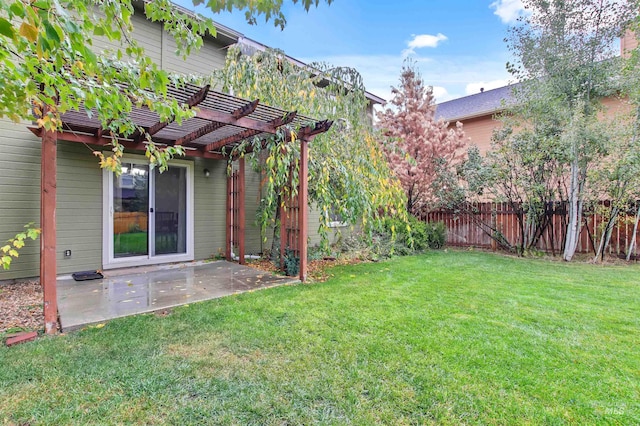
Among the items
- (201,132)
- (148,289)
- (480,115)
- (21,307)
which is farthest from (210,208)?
(480,115)

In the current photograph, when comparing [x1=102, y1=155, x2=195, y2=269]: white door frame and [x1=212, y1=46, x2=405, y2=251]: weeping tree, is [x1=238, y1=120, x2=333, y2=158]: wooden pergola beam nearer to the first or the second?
[x1=212, y1=46, x2=405, y2=251]: weeping tree

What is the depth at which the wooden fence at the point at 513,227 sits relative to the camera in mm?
7539

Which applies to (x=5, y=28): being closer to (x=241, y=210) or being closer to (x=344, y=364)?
(x=344, y=364)

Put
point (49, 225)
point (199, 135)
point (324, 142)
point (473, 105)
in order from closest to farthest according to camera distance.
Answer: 1. point (49, 225)
2. point (199, 135)
3. point (324, 142)
4. point (473, 105)

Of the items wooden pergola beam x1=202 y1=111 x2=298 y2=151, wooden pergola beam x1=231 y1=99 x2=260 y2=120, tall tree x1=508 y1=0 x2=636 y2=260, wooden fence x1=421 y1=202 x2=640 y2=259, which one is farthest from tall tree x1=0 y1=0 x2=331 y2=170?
wooden fence x1=421 y1=202 x2=640 y2=259

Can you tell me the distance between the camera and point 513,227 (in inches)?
350

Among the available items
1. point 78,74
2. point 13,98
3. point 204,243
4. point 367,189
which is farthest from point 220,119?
point 204,243

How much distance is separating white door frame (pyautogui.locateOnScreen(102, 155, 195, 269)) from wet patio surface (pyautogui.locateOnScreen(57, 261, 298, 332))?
0.33 m

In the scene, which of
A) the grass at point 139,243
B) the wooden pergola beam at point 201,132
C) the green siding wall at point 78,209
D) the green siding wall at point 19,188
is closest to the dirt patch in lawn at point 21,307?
the green siding wall at point 19,188

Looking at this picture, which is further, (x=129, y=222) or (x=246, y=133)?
(x=129, y=222)

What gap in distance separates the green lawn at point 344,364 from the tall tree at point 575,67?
156 inches

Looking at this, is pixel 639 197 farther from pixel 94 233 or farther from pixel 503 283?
pixel 94 233

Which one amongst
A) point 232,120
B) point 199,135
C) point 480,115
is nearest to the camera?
point 232,120

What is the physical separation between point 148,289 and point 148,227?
210 cm
